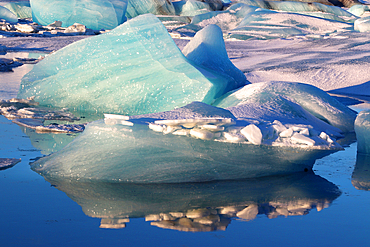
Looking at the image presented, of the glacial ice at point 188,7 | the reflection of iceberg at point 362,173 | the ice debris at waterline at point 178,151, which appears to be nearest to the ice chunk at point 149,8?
the glacial ice at point 188,7

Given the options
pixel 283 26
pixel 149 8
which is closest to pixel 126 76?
pixel 283 26

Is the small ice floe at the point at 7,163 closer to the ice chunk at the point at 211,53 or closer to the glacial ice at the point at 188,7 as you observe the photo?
the ice chunk at the point at 211,53

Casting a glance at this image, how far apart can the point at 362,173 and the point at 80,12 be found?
1061cm

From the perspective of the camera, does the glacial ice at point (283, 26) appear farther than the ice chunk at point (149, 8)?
No

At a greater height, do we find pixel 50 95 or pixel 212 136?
pixel 212 136

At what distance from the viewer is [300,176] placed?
1899 millimetres

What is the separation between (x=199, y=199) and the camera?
156cm

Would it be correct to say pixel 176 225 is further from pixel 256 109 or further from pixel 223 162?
pixel 256 109

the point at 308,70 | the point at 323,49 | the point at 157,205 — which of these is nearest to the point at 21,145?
the point at 157,205

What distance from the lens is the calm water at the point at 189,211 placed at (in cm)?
121

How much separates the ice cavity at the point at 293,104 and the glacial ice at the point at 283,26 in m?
7.22

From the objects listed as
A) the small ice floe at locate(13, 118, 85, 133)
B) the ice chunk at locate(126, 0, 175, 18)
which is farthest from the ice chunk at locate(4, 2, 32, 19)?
the small ice floe at locate(13, 118, 85, 133)

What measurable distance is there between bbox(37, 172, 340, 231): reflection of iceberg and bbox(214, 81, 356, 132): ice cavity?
0.86 meters

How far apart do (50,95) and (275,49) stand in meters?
5.16
